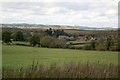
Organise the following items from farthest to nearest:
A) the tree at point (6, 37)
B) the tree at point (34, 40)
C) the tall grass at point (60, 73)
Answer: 1. the tree at point (34, 40)
2. the tree at point (6, 37)
3. the tall grass at point (60, 73)

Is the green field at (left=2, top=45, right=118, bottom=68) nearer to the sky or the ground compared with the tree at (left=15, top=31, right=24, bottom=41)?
nearer to the ground

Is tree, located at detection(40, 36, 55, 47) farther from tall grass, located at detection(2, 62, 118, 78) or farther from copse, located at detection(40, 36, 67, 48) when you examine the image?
tall grass, located at detection(2, 62, 118, 78)

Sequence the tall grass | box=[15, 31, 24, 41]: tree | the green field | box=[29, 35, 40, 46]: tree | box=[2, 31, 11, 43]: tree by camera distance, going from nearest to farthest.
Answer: the tall grass, the green field, box=[2, 31, 11, 43]: tree, box=[15, 31, 24, 41]: tree, box=[29, 35, 40, 46]: tree

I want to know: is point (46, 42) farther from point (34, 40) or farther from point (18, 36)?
point (18, 36)

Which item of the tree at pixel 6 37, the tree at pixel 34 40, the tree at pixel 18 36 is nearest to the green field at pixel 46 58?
the tree at pixel 6 37

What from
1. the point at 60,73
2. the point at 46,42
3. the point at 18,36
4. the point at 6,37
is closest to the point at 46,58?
the point at 60,73

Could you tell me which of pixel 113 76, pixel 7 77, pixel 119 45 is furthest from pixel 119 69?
pixel 119 45

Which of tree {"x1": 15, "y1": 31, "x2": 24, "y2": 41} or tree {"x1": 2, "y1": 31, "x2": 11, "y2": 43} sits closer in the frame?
tree {"x1": 2, "y1": 31, "x2": 11, "y2": 43}

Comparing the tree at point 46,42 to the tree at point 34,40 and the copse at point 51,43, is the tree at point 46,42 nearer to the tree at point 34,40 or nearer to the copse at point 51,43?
the copse at point 51,43

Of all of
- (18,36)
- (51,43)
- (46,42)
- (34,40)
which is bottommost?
(51,43)

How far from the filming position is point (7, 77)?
521cm

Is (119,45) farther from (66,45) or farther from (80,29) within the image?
(80,29)

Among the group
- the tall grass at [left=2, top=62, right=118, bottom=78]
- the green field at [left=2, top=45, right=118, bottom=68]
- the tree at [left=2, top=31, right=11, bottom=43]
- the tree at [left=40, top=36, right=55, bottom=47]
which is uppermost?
the tree at [left=2, top=31, right=11, bottom=43]

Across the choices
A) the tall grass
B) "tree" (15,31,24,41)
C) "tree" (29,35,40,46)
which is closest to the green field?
the tall grass
